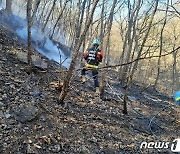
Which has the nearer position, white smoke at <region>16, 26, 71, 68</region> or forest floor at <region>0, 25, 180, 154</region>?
forest floor at <region>0, 25, 180, 154</region>

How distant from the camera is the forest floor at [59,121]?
4605mm

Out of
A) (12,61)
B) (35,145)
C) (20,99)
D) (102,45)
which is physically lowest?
(35,145)

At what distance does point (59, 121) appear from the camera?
18.1 feet

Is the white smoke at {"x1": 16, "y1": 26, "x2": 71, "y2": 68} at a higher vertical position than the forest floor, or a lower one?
higher

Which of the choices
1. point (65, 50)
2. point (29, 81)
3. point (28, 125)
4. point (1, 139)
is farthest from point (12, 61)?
point (65, 50)

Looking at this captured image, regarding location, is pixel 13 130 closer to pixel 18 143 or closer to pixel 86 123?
pixel 18 143

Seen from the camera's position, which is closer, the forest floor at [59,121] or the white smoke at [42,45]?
the forest floor at [59,121]

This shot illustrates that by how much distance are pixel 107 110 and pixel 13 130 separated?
358 cm

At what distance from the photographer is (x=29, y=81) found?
6.70 meters

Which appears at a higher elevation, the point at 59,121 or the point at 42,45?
the point at 42,45

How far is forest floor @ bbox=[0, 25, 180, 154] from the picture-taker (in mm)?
4605

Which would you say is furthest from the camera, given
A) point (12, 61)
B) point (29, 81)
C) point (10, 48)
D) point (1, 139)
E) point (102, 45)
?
point (102, 45)

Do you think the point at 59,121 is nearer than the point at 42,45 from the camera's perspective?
Yes

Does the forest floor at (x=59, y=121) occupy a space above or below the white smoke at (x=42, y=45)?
below
